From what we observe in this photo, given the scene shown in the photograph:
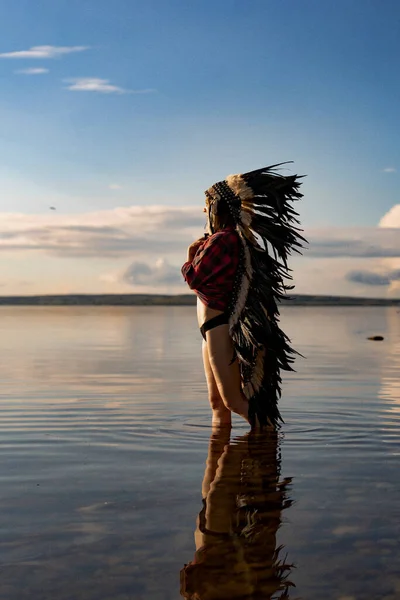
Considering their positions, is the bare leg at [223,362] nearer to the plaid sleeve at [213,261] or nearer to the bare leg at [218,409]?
the bare leg at [218,409]

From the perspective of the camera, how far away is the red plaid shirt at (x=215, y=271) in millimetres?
6707

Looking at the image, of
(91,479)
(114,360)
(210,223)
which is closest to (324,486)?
(91,479)

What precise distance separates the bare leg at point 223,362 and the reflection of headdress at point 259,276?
7 cm

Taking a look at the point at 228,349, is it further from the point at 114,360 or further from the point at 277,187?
the point at 114,360

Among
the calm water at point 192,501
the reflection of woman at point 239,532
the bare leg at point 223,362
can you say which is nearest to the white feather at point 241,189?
the bare leg at point 223,362

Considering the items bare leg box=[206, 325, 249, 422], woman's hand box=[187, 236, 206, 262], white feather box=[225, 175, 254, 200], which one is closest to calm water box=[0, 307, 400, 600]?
bare leg box=[206, 325, 249, 422]

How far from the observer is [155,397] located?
956 cm

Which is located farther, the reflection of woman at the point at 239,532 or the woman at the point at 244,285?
the woman at the point at 244,285

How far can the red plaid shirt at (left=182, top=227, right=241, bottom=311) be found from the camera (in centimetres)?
671

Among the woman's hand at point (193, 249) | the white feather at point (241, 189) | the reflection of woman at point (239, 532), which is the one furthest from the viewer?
the woman's hand at point (193, 249)

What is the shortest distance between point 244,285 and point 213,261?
33 centimetres

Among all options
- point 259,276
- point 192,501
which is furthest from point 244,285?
point 192,501

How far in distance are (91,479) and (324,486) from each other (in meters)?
1.41

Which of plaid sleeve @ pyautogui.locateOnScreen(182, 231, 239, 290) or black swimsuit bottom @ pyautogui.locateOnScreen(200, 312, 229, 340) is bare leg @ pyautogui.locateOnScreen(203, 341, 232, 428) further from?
plaid sleeve @ pyautogui.locateOnScreen(182, 231, 239, 290)
